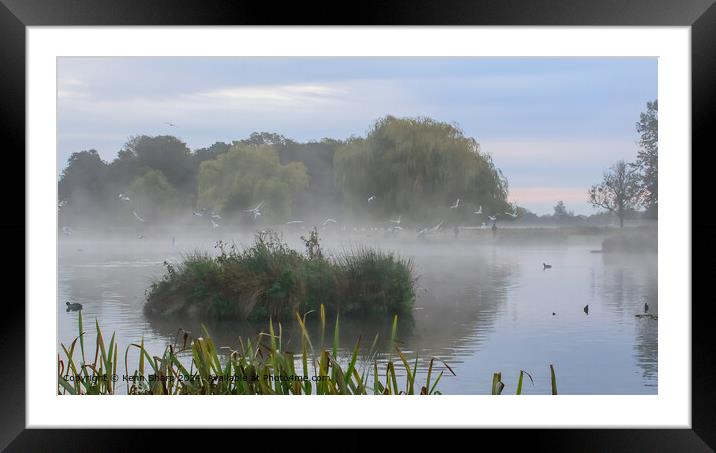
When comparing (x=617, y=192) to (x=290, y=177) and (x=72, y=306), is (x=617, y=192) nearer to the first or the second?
(x=290, y=177)

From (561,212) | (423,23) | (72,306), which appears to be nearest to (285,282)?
(72,306)

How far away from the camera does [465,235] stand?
455cm

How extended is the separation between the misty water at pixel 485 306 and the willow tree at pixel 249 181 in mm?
228

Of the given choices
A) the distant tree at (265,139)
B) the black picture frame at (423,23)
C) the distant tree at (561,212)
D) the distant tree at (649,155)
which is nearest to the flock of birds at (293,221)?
the distant tree at (561,212)

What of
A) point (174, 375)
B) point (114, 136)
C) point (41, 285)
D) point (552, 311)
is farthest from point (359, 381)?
point (114, 136)

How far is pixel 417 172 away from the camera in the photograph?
4.61 m

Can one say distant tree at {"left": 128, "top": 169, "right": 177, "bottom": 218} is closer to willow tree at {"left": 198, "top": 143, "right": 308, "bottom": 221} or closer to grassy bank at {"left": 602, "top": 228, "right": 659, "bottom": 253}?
willow tree at {"left": 198, "top": 143, "right": 308, "bottom": 221}

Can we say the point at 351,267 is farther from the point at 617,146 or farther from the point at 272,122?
the point at 617,146

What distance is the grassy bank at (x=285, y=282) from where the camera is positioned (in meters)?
4.35

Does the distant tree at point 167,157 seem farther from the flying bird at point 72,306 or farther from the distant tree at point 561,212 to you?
the distant tree at point 561,212

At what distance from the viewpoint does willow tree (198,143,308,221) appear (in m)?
4.42

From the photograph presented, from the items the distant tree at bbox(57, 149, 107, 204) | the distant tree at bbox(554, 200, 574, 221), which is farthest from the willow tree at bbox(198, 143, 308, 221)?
the distant tree at bbox(554, 200, 574, 221)

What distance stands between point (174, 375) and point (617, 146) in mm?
2972

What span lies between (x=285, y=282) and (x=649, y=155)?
95.0 inches
